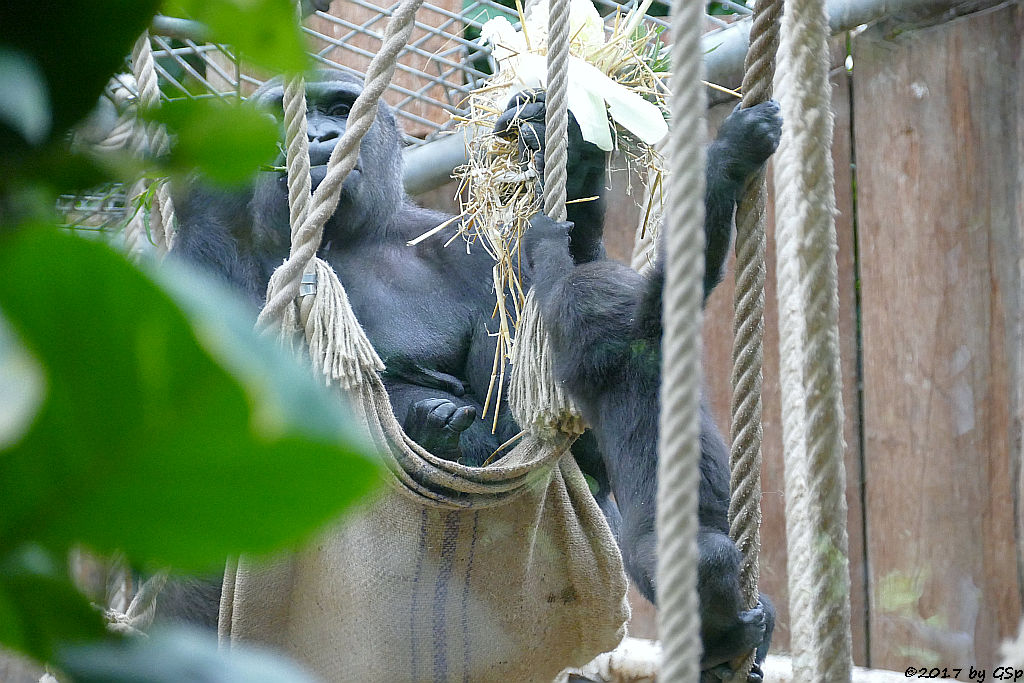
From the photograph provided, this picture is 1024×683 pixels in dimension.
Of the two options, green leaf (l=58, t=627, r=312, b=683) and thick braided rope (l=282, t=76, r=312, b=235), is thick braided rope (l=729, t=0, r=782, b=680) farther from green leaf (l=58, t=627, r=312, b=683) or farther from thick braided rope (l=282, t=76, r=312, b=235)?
green leaf (l=58, t=627, r=312, b=683)

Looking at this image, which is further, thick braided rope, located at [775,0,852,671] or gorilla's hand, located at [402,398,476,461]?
gorilla's hand, located at [402,398,476,461]

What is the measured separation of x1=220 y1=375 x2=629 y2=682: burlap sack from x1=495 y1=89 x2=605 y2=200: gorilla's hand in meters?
0.34

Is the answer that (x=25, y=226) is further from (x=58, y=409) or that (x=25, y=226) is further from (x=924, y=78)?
(x=924, y=78)

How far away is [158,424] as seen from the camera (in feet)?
0.51

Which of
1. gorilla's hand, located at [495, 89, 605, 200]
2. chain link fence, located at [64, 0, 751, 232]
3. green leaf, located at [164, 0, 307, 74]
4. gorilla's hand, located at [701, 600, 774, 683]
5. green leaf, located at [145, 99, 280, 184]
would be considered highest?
chain link fence, located at [64, 0, 751, 232]

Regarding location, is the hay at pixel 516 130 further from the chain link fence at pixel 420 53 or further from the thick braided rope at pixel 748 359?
the chain link fence at pixel 420 53

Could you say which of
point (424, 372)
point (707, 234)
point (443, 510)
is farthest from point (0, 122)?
point (424, 372)

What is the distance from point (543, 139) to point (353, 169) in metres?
0.55

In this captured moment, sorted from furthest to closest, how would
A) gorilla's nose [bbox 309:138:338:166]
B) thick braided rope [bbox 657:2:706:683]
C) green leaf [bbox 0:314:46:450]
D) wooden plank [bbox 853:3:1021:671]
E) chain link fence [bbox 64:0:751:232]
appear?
chain link fence [bbox 64:0:751:232] < wooden plank [bbox 853:3:1021:671] < gorilla's nose [bbox 309:138:338:166] < thick braided rope [bbox 657:2:706:683] < green leaf [bbox 0:314:46:450]

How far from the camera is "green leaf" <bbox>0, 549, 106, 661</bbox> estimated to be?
6.9 inches

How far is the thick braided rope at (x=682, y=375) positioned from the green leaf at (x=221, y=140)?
328 millimetres

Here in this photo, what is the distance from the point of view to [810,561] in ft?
2.25

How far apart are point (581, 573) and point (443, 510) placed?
207 mm

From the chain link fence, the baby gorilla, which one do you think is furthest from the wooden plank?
the baby gorilla
